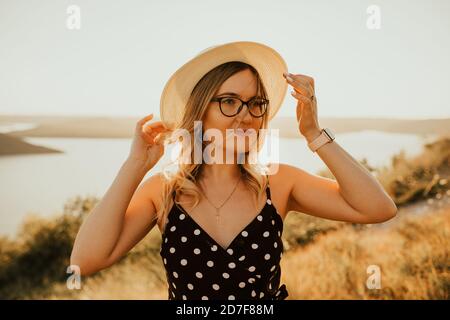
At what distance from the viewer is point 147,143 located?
155 cm

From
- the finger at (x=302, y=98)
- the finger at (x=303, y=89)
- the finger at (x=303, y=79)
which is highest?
the finger at (x=303, y=79)

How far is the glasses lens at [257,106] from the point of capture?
1.50m

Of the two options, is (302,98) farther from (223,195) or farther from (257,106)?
(223,195)

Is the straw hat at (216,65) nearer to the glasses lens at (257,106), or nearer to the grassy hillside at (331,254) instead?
the glasses lens at (257,106)

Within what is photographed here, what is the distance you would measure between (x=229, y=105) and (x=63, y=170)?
2777 mm

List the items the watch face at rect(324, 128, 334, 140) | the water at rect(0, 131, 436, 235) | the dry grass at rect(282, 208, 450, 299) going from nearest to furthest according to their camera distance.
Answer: the watch face at rect(324, 128, 334, 140) < the dry grass at rect(282, 208, 450, 299) < the water at rect(0, 131, 436, 235)

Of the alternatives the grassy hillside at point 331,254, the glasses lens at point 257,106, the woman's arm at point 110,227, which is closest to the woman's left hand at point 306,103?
the glasses lens at point 257,106

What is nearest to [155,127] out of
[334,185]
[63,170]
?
[334,185]

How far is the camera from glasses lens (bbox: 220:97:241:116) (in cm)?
150

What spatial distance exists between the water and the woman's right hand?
2166 millimetres

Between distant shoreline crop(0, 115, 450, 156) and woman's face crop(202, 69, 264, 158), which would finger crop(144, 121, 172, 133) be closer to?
woman's face crop(202, 69, 264, 158)

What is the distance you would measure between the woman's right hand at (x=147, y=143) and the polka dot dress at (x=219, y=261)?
0.72 ft

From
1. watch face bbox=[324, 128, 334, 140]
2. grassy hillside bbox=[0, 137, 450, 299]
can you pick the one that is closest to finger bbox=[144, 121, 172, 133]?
watch face bbox=[324, 128, 334, 140]

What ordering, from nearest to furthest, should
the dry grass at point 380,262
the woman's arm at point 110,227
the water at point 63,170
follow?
the woman's arm at point 110,227
the dry grass at point 380,262
the water at point 63,170
